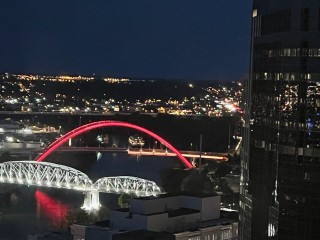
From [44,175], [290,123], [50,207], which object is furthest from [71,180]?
[290,123]

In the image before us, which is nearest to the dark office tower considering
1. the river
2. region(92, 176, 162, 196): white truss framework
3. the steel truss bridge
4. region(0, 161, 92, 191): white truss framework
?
the river

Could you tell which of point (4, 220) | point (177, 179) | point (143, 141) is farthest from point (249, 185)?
point (143, 141)

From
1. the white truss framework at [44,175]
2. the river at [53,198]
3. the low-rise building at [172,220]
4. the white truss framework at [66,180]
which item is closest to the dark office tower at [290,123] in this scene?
the low-rise building at [172,220]

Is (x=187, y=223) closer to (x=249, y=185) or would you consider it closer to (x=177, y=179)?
(x=249, y=185)

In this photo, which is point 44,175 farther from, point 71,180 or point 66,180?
point 66,180

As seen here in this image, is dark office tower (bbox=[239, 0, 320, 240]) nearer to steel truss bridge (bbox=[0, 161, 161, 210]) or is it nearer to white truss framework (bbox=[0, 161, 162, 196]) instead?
steel truss bridge (bbox=[0, 161, 161, 210])

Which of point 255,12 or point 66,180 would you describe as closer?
point 255,12
